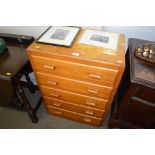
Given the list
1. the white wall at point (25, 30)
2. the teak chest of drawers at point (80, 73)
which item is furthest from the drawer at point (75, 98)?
the white wall at point (25, 30)

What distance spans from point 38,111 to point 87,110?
695 millimetres

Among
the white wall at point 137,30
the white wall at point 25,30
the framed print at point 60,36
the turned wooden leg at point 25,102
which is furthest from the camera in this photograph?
the white wall at point 25,30

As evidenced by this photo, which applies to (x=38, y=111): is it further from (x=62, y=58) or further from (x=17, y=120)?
(x=62, y=58)

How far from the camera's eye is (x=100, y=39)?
3.54ft

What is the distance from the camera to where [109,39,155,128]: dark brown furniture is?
90cm


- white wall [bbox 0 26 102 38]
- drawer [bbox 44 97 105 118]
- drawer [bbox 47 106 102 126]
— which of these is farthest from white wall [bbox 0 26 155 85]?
drawer [bbox 47 106 102 126]

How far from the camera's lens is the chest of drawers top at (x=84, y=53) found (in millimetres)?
891

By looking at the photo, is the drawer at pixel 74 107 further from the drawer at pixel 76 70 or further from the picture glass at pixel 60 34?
the picture glass at pixel 60 34

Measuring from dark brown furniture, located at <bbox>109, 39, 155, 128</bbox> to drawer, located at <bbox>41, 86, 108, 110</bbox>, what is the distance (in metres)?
0.18

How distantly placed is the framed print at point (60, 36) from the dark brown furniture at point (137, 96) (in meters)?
0.47

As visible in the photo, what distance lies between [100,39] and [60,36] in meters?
0.31
